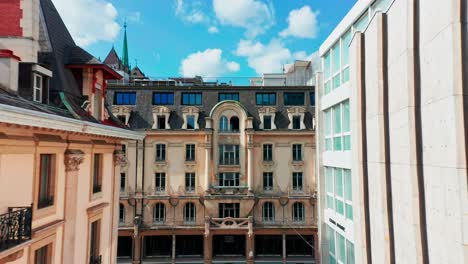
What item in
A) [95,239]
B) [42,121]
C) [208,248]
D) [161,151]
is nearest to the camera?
[42,121]

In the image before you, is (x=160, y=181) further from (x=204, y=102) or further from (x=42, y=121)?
(x=42, y=121)

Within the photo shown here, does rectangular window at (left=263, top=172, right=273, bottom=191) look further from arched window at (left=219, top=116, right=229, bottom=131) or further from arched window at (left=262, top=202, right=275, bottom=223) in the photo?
arched window at (left=219, top=116, right=229, bottom=131)

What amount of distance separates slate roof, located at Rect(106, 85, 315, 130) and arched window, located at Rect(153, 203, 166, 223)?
816 centimetres

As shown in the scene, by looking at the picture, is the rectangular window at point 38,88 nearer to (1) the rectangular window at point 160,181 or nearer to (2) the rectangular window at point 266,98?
(1) the rectangular window at point 160,181

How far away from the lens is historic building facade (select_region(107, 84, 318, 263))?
104ft

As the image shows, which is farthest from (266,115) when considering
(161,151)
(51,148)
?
(51,148)

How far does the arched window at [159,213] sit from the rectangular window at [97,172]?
19734 millimetres

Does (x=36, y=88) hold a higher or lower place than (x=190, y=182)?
higher

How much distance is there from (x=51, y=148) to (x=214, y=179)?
77.6 ft

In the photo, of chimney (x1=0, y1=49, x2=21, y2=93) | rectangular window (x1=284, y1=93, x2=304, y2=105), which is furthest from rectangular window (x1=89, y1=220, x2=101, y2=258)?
rectangular window (x1=284, y1=93, x2=304, y2=105)

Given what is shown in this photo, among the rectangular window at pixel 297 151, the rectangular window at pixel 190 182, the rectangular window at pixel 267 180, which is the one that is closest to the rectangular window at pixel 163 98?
the rectangular window at pixel 190 182

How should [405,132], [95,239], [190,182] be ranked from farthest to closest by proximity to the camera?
[190,182] < [95,239] < [405,132]

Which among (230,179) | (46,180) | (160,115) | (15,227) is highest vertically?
(160,115)

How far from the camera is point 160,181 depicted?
32469 mm
